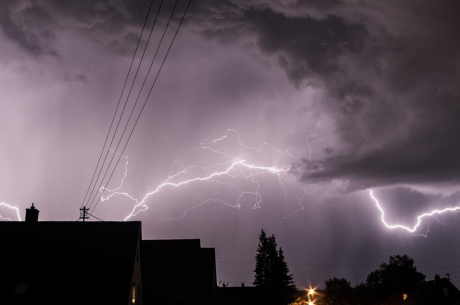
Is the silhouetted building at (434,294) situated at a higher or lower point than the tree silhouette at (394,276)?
lower

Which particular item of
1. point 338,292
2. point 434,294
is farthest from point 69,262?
point 338,292

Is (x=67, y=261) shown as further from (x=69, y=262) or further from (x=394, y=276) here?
(x=394, y=276)

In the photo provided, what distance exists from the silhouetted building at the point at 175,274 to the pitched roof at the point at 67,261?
9590mm

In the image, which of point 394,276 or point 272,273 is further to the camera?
point 394,276

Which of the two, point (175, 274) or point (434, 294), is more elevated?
point (175, 274)

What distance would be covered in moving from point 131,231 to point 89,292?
5.00 m

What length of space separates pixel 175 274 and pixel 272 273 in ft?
99.3

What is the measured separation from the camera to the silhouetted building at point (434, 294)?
49438 mm

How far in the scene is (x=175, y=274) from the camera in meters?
37.6

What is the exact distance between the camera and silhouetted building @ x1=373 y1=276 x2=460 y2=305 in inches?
1946

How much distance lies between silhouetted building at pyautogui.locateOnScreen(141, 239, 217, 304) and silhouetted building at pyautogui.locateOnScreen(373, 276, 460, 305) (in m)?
26.9

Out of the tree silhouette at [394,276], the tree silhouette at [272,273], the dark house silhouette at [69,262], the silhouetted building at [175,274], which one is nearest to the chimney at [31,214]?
the dark house silhouette at [69,262]

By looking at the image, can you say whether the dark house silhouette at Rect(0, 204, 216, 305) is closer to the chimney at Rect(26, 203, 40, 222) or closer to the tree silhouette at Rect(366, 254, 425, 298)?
the chimney at Rect(26, 203, 40, 222)

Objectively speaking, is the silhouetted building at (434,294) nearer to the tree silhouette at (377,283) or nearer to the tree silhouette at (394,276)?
the tree silhouette at (377,283)
